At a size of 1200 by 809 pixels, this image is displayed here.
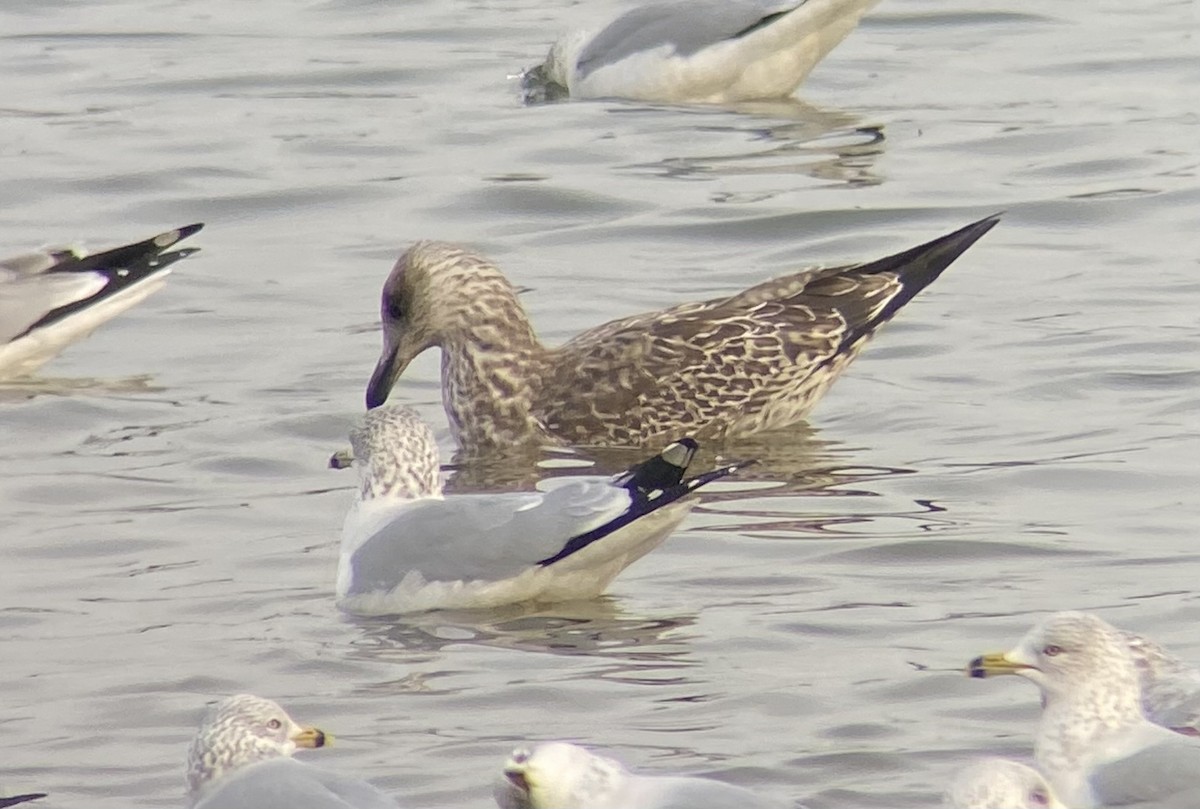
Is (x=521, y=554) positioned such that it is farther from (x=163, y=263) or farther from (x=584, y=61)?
(x=584, y=61)

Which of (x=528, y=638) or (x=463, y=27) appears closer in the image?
(x=528, y=638)

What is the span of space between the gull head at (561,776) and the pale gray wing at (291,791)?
245 mm

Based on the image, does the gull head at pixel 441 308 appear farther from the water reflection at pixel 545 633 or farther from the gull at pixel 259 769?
the gull at pixel 259 769

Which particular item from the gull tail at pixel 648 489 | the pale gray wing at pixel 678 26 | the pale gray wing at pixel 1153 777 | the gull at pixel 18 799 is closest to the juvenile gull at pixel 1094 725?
the pale gray wing at pixel 1153 777

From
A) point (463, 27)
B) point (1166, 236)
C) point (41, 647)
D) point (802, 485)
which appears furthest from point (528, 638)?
point (463, 27)

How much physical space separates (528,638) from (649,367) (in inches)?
99.9

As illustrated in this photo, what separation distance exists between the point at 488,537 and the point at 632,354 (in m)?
2.41

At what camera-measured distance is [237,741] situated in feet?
19.2

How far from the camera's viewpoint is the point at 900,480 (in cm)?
941

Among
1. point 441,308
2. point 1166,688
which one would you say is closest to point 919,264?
point 441,308

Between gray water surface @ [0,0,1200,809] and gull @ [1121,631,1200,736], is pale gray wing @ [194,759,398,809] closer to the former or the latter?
gray water surface @ [0,0,1200,809]

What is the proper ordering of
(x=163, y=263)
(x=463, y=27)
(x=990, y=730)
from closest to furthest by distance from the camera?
(x=990, y=730)
(x=163, y=263)
(x=463, y=27)

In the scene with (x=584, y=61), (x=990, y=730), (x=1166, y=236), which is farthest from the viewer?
(x=584, y=61)

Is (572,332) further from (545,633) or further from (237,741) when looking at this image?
(237,741)
